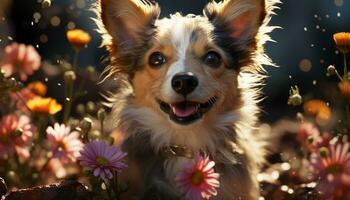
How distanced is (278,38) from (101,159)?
20.6 feet

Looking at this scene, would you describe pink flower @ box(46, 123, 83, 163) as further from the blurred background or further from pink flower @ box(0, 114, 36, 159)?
the blurred background

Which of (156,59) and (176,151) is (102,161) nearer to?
(176,151)

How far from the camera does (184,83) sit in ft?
12.2

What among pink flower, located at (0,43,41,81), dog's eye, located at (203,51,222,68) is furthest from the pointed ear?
pink flower, located at (0,43,41,81)

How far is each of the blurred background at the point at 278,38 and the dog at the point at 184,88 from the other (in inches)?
153

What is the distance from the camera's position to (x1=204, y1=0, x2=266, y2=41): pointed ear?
14.3 feet

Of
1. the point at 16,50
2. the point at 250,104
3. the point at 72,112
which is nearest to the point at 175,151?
the point at 250,104

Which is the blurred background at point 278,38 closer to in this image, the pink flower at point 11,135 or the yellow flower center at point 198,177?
the pink flower at point 11,135

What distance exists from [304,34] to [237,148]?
203 inches

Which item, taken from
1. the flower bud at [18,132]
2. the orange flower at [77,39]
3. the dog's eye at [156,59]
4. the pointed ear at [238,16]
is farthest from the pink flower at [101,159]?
the pointed ear at [238,16]

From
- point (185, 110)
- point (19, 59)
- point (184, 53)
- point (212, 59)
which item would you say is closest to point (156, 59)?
point (184, 53)

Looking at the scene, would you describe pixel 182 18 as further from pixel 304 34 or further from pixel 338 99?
pixel 304 34

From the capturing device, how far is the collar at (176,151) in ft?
13.3

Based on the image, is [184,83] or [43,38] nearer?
[184,83]
